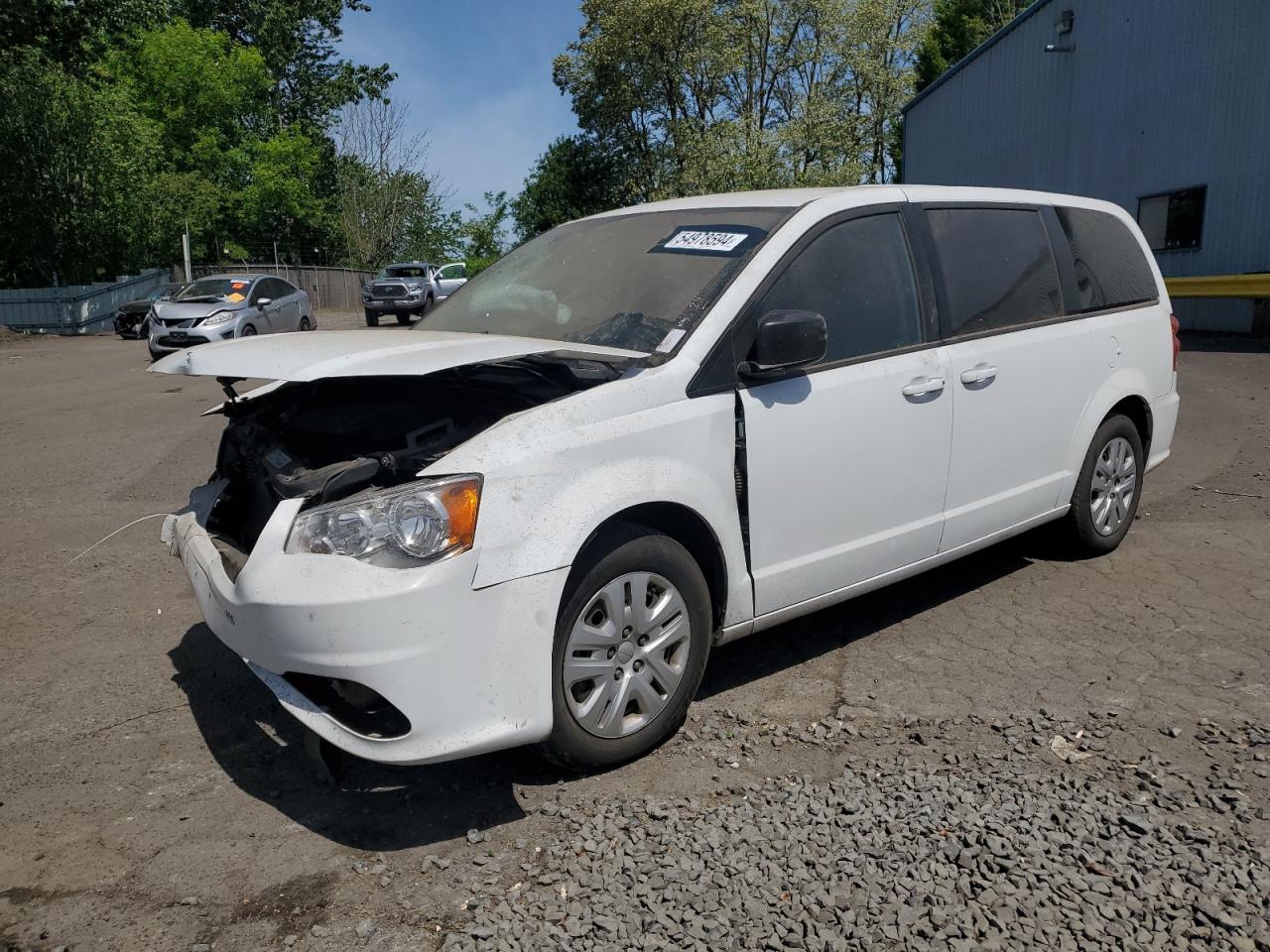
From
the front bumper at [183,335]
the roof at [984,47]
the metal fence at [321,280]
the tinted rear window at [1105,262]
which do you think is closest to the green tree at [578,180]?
the metal fence at [321,280]

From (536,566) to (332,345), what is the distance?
1.12 meters

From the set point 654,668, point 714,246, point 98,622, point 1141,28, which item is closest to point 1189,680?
point 654,668

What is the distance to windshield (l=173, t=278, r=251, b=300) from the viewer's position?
19.0m

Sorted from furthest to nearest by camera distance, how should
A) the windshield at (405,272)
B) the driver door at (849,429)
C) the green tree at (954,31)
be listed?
the green tree at (954,31), the windshield at (405,272), the driver door at (849,429)

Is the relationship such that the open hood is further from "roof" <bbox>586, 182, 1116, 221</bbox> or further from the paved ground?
the paved ground

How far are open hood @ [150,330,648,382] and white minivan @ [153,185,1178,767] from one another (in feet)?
0.06

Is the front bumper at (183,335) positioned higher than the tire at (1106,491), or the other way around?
the front bumper at (183,335)

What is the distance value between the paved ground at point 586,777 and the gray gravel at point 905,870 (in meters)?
0.02

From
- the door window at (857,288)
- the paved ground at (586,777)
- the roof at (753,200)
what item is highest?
the roof at (753,200)

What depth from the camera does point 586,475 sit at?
10.2ft

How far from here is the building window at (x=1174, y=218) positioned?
1798 centimetres

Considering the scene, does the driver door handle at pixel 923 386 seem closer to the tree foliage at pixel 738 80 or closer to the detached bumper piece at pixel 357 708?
the detached bumper piece at pixel 357 708

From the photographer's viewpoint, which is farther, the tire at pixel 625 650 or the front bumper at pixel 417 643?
the tire at pixel 625 650

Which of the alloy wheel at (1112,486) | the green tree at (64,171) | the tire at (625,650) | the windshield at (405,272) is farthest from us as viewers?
the windshield at (405,272)
